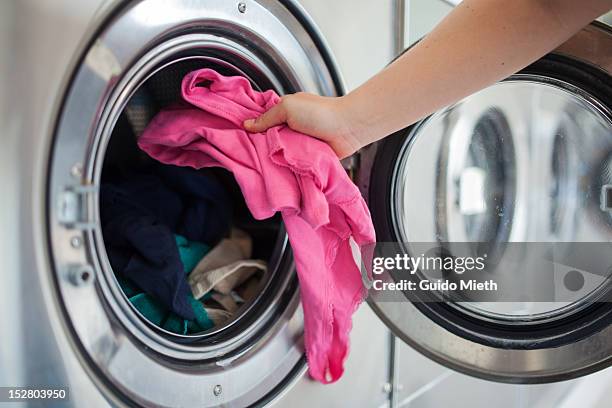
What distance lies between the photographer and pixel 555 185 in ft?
3.94

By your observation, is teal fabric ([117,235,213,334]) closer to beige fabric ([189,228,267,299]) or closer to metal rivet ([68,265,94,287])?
beige fabric ([189,228,267,299])

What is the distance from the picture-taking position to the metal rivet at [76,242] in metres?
0.53

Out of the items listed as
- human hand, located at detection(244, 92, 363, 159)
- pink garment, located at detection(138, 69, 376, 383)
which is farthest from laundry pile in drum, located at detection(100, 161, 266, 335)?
human hand, located at detection(244, 92, 363, 159)

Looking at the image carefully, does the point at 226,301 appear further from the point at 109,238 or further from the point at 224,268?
the point at 109,238

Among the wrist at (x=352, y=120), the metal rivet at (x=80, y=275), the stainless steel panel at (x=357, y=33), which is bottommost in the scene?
the metal rivet at (x=80, y=275)

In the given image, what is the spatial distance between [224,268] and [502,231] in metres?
0.47

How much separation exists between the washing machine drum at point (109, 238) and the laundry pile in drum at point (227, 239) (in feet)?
0.17

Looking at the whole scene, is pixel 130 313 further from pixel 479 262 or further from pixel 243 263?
pixel 479 262

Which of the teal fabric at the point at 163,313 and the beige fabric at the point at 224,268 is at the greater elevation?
the beige fabric at the point at 224,268

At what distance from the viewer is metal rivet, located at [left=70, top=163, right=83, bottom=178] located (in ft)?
1.74

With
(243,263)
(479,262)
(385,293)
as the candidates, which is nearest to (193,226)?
(243,263)

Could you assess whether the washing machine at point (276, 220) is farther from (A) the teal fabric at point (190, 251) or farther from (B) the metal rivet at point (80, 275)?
(A) the teal fabric at point (190, 251)

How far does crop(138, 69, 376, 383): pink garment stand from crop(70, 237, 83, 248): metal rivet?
7.6 inches

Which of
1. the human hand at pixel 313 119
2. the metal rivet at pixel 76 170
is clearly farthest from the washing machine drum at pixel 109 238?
the human hand at pixel 313 119
